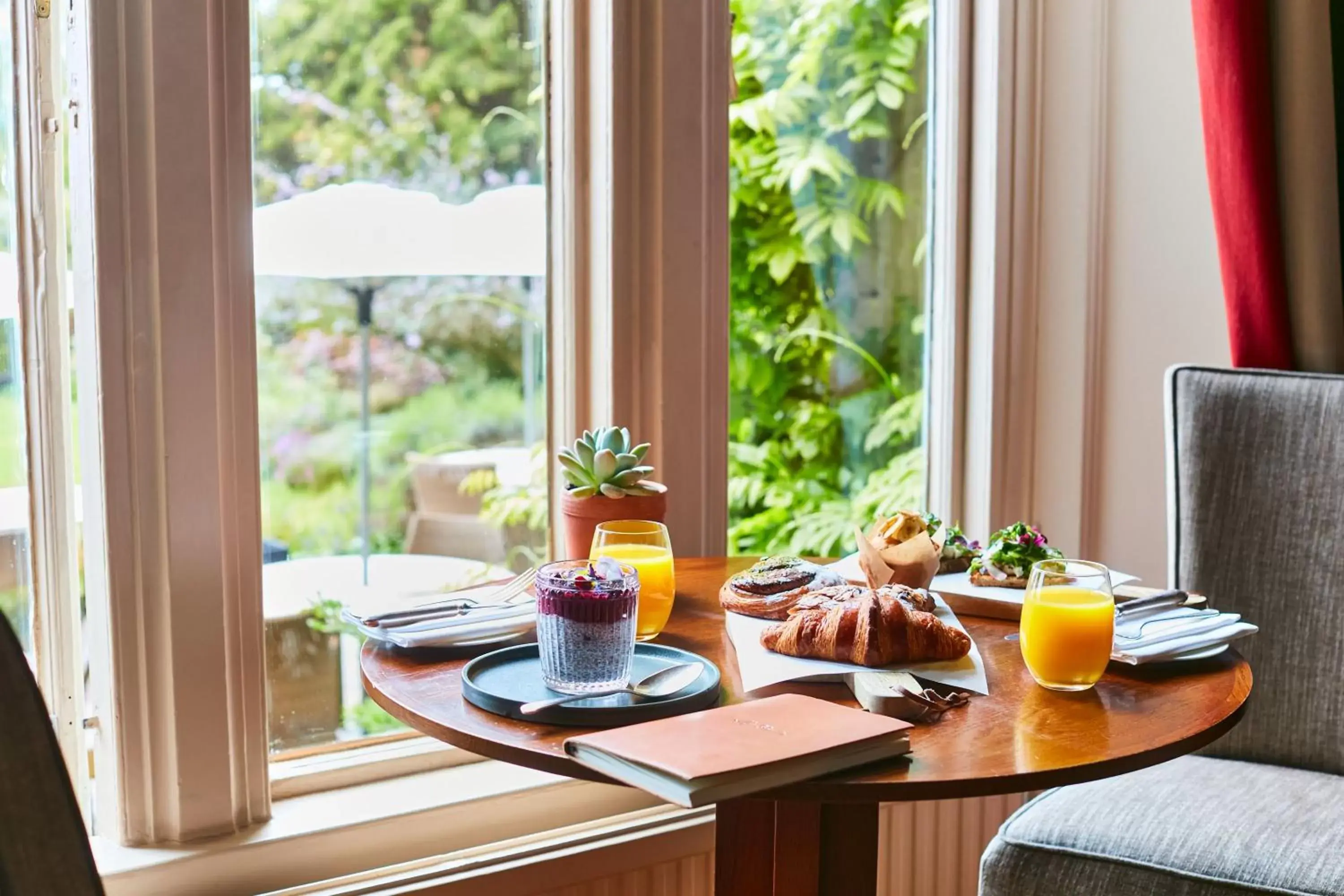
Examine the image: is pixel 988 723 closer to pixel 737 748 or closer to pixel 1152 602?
pixel 737 748

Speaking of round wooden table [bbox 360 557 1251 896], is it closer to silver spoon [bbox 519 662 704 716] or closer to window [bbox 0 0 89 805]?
silver spoon [bbox 519 662 704 716]

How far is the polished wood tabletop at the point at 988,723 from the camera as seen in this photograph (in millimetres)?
1031

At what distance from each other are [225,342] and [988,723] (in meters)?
1.02

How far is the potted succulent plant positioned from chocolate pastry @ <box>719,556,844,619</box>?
5.7 inches

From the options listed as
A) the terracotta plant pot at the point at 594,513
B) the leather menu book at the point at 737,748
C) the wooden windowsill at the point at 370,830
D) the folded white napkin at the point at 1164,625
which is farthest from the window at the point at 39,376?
the folded white napkin at the point at 1164,625

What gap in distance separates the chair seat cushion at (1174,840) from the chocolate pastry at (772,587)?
0.43 metres

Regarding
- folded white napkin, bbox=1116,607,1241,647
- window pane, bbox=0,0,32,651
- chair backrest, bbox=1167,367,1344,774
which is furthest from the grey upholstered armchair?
window pane, bbox=0,0,32,651

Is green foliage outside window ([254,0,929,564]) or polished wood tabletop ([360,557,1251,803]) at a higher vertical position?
green foliage outside window ([254,0,929,564])

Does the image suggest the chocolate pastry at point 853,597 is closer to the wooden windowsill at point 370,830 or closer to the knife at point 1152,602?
the knife at point 1152,602

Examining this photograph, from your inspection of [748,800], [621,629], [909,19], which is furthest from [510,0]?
[748,800]

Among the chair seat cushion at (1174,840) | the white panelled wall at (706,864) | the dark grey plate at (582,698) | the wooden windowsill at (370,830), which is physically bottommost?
the white panelled wall at (706,864)

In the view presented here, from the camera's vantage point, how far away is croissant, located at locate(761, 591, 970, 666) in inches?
49.7

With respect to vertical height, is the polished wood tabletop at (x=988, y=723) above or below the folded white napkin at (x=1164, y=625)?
below

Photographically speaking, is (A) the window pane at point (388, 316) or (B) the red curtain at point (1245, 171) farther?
(B) the red curtain at point (1245, 171)
